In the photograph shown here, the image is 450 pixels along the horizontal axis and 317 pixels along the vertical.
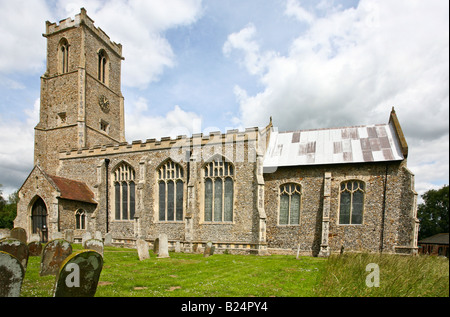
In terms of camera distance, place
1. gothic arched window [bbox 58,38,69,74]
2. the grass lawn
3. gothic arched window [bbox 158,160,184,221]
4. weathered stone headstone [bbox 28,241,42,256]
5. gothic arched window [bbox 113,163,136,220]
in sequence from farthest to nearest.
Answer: gothic arched window [bbox 58,38,69,74] < gothic arched window [bbox 113,163,136,220] < gothic arched window [bbox 158,160,184,221] < weathered stone headstone [bbox 28,241,42,256] < the grass lawn

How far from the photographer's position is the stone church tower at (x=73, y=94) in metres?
23.5

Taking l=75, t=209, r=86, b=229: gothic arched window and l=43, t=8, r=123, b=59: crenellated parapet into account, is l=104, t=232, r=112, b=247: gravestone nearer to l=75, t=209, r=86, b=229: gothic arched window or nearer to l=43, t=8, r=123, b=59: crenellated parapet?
l=75, t=209, r=86, b=229: gothic arched window

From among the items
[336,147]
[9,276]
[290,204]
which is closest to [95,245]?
[9,276]

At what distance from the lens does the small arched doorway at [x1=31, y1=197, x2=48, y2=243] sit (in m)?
17.3

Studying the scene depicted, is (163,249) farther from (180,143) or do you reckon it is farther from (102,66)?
(102,66)

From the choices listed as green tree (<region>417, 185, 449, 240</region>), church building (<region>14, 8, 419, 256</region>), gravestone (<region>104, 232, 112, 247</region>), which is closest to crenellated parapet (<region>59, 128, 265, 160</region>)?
church building (<region>14, 8, 419, 256</region>)

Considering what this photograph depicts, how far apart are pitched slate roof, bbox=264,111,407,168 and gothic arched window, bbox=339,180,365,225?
5.21 ft

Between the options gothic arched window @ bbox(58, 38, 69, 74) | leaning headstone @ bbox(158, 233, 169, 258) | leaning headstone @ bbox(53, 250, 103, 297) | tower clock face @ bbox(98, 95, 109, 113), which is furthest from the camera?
tower clock face @ bbox(98, 95, 109, 113)

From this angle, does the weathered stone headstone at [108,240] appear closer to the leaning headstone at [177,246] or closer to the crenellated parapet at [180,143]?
the leaning headstone at [177,246]

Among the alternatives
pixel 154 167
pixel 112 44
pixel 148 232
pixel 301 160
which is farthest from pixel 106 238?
pixel 112 44

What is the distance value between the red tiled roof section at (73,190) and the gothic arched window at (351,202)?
17695mm
